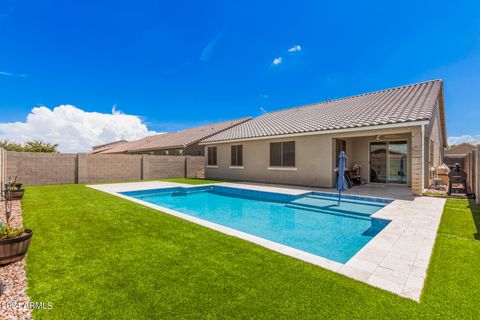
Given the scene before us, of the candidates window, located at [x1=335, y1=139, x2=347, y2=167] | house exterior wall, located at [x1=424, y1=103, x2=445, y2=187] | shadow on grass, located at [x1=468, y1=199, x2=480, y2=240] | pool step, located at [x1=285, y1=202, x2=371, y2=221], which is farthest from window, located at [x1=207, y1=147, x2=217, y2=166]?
shadow on grass, located at [x1=468, y1=199, x2=480, y2=240]

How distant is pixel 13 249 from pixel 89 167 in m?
15.0

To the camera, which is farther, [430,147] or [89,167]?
[89,167]

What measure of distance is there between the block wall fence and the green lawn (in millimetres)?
11733

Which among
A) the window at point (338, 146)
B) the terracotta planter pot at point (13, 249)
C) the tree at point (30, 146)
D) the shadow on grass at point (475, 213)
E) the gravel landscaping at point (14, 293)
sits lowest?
the gravel landscaping at point (14, 293)

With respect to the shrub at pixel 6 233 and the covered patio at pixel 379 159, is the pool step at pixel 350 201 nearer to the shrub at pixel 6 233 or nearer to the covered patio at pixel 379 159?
the covered patio at pixel 379 159

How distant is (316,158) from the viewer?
44.2ft

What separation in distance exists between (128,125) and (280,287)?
174 ft

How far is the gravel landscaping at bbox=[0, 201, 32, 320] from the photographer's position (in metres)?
2.60

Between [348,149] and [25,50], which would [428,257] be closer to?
[348,149]

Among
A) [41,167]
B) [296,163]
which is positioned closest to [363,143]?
[296,163]

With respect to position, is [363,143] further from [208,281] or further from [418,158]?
[208,281]

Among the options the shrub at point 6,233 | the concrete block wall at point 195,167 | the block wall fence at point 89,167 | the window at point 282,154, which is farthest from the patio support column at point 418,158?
the block wall fence at point 89,167

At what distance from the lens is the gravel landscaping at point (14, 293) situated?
8.53 feet

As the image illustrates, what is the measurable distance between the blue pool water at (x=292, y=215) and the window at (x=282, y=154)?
358 cm
